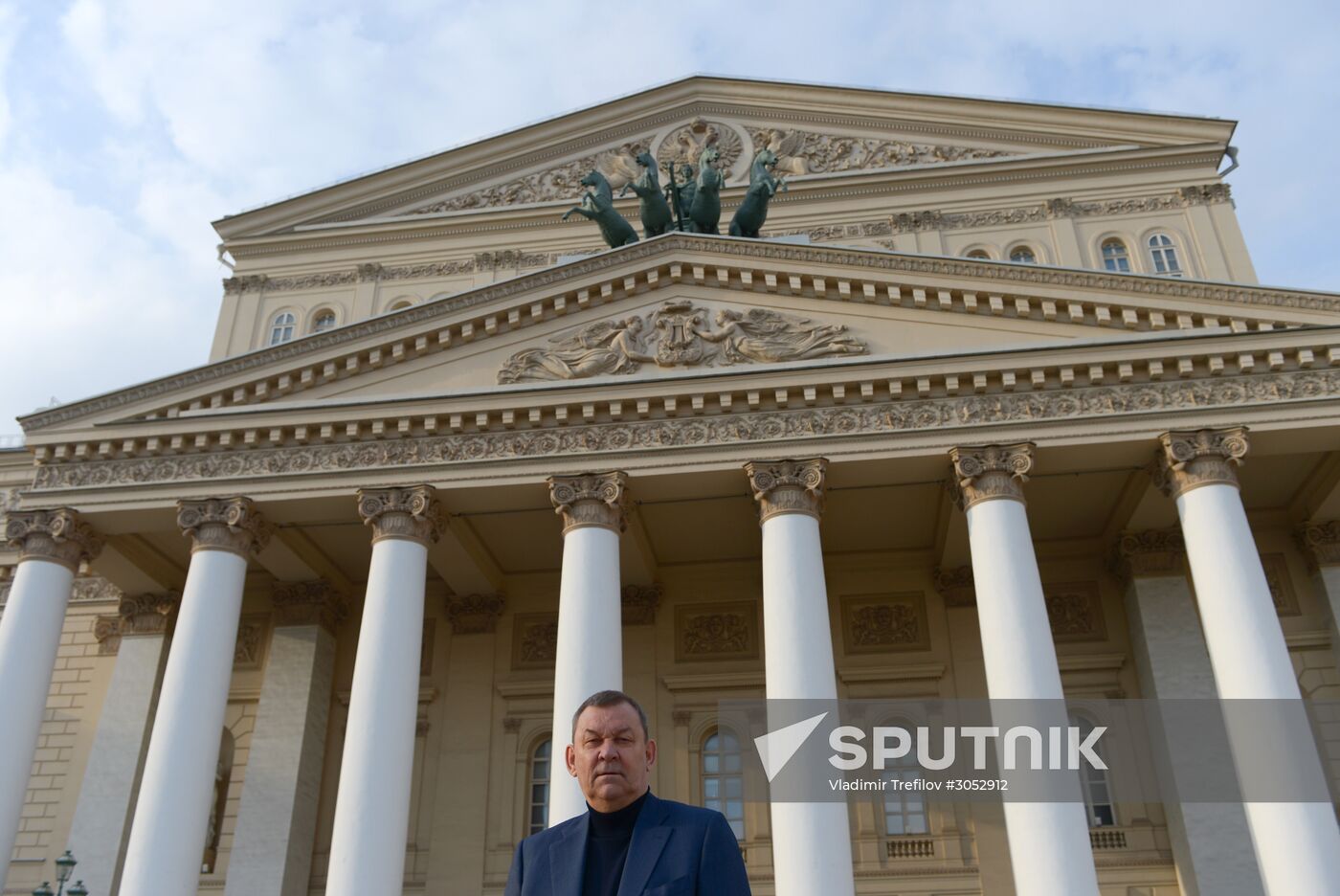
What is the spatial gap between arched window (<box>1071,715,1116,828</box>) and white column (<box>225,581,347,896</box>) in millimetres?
12606

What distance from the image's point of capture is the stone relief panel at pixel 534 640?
21.2 metres

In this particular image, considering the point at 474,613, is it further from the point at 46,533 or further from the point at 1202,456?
the point at 1202,456

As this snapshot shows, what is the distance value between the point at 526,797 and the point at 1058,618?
9.58 meters

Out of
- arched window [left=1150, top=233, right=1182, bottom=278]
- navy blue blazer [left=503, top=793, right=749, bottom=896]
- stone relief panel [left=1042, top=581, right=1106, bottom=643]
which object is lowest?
navy blue blazer [left=503, top=793, right=749, bottom=896]

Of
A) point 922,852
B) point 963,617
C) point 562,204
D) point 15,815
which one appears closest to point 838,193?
point 562,204

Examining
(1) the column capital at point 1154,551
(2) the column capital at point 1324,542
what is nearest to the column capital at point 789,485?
(1) the column capital at point 1154,551

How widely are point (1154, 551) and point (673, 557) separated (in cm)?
805

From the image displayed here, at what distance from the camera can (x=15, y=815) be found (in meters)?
16.2

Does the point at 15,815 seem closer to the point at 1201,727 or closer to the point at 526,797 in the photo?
the point at 526,797

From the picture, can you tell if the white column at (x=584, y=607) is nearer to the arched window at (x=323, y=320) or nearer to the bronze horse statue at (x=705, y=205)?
the bronze horse statue at (x=705, y=205)

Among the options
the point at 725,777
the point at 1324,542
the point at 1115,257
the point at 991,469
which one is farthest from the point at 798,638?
the point at 1115,257

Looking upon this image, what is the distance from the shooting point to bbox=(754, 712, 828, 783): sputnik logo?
571 inches

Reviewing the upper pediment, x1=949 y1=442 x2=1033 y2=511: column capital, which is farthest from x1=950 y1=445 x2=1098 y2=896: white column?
the upper pediment

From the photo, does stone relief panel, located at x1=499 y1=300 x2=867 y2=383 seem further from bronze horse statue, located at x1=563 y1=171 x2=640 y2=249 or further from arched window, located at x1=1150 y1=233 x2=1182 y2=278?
arched window, located at x1=1150 y1=233 x2=1182 y2=278
